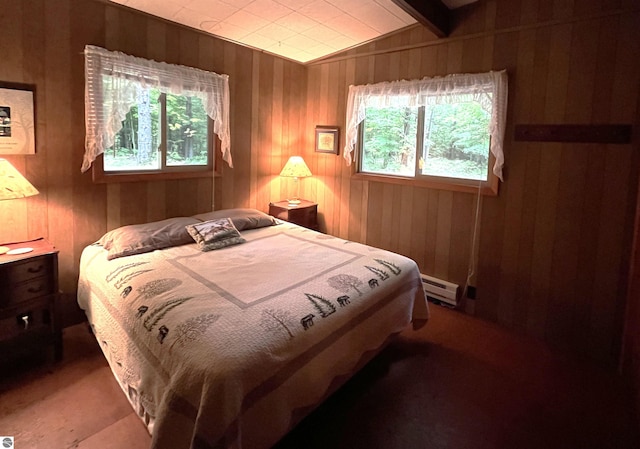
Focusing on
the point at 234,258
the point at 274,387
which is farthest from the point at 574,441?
the point at 234,258

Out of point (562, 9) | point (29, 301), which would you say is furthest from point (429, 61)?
point (29, 301)

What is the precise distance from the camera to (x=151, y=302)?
1.91 m

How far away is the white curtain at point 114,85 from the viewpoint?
269 cm

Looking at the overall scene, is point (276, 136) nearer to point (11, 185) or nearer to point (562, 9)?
point (11, 185)

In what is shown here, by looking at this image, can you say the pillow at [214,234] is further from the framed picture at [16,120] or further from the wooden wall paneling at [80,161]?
the framed picture at [16,120]

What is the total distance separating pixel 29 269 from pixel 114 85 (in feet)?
4.57

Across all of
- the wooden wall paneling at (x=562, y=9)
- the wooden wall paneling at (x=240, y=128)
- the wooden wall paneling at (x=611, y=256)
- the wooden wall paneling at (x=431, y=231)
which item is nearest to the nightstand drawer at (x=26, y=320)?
the wooden wall paneling at (x=240, y=128)

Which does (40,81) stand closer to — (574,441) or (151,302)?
(151,302)

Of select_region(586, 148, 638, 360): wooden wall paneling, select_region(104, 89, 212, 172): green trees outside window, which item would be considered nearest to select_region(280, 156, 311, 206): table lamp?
select_region(104, 89, 212, 172): green trees outside window

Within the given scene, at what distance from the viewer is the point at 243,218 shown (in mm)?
3297

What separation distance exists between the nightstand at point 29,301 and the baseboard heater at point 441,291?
271cm

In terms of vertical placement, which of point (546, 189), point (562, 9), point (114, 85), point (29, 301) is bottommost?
point (29, 301)

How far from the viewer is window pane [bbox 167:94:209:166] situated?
331 centimetres

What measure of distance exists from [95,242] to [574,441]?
3211 millimetres
